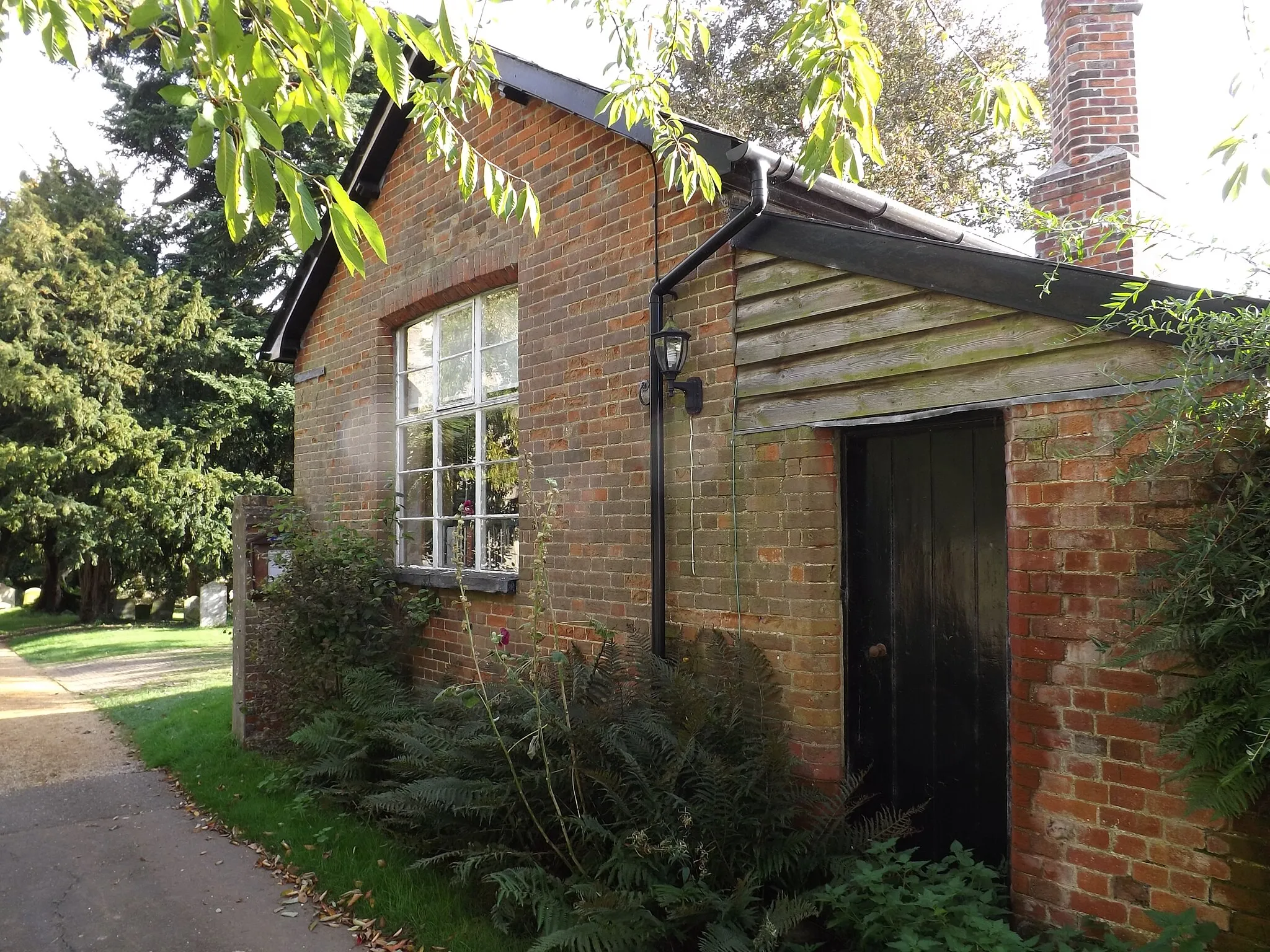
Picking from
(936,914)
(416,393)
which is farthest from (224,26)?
(416,393)

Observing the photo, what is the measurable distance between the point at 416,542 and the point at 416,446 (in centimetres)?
82

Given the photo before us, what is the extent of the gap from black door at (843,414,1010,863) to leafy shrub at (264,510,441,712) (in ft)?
11.9

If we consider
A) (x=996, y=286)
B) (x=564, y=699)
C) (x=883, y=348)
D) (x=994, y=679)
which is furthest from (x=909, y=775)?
(x=996, y=286)

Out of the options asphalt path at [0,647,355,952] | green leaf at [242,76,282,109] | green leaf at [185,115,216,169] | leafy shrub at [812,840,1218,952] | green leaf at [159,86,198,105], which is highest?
green leaf at [242,76,282,109]

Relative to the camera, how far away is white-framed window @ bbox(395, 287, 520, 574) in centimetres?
642

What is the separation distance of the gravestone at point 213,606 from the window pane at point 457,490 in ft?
48.9

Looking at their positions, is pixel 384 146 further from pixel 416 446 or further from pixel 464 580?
pixel 464 580

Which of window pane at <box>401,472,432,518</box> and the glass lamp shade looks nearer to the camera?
the glass lamp shade

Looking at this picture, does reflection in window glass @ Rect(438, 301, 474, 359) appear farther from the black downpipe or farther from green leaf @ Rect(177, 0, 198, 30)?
green leaf @ Rect(177, 0, 198, 30)

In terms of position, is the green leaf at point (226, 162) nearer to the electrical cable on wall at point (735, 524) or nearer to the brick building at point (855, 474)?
the brick building at point (855, 474)

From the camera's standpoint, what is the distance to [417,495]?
7.43 m

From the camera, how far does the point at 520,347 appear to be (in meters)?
6.02

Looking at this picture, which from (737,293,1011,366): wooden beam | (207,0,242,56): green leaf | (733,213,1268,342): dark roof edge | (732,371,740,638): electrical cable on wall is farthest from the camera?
(732,371,740,638): electrical cable on wall

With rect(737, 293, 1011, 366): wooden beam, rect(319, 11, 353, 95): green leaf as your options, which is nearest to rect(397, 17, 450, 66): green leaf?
rect(319, 11, 353, 95): green leaf
